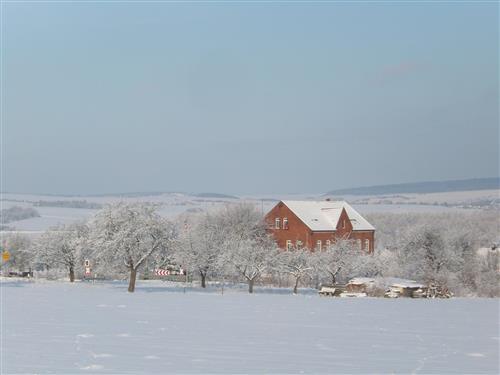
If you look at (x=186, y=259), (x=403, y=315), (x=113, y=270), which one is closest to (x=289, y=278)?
(x=186, y=259)

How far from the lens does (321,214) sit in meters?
78.5

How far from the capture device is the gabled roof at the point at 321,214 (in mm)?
75688

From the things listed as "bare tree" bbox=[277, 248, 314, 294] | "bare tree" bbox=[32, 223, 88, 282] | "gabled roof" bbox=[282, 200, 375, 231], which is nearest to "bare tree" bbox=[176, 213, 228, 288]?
"bare tree" bbox=[277, 248, 314, 294]

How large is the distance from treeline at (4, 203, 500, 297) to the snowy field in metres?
15.3

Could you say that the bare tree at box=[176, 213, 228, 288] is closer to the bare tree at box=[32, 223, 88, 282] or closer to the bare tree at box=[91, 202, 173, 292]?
the bare tree at box=[91, 202, 173, 292]

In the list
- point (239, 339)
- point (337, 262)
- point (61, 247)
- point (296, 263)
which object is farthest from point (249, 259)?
point (239, 339)

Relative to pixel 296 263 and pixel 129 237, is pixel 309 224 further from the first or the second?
pixel 129 237

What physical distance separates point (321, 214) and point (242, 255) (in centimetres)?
2529

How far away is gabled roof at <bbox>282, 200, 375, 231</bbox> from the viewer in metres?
75.7

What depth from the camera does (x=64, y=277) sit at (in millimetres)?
75938

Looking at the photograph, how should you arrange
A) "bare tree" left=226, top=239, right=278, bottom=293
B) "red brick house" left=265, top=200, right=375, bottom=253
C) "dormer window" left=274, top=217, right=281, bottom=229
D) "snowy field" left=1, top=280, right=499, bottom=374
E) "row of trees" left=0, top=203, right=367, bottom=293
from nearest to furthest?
"snowy field" left=1, top=280, right=499, bottom=374 < "row of trees" left=0, top=203, right=367, bottom=293 < "bare tree" left=226, top=239, right=278, bottom=293 < "red brick house" left=265, top=200, right=375, bottom=253 < "dormer window" left=274, top=217, right=281, bottom=229

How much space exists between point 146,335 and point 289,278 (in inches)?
1584

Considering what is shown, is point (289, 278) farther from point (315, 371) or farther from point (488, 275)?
point (315, 371)

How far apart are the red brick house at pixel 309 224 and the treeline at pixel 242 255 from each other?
515 centimetres
